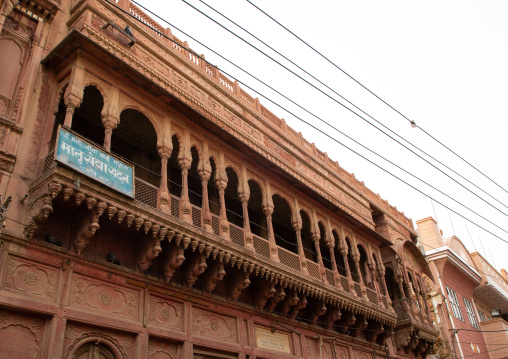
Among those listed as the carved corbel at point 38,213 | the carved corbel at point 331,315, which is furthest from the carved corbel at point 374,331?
the carved corbel at point 38,213

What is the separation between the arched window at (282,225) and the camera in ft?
52.5

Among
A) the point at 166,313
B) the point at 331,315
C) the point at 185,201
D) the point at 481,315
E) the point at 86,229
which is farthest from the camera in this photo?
the point at 481,315

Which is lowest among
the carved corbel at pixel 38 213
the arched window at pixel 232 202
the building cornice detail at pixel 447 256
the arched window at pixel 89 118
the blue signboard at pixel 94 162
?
the carved corbel at pixel 38 213

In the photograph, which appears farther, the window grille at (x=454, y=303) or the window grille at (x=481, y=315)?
the window grille at (x=481, y=315)

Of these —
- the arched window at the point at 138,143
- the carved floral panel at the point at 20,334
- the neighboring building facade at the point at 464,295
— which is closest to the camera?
the carved floral panel at the point at 20,334

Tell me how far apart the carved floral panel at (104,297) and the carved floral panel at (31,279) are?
1.36ft

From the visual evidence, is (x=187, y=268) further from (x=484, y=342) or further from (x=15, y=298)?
(x=484, y=342)

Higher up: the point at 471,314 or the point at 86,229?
the point at 471,314

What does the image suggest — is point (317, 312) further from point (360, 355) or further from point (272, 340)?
point (360, 355)

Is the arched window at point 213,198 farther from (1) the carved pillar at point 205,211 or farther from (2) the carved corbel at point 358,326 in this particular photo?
(2) the carved corbel at point 358,326

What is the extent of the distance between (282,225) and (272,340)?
5247 millimetres

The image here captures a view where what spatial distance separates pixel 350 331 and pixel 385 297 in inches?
97.5

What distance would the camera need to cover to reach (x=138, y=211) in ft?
31.0

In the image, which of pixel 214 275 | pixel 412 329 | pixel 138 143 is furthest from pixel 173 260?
pixel 412 329
